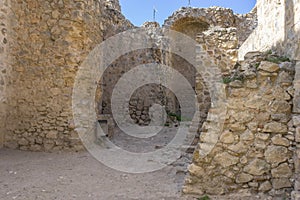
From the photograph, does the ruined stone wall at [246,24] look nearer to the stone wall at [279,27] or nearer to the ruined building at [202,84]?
the ruined building at [202,84]

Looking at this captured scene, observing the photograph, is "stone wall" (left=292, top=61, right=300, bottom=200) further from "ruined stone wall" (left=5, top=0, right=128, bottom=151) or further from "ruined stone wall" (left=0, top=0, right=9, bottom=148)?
"ruined stone wall" (left=0, top=0, right=9, bottom=148)

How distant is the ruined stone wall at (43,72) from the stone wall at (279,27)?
11.7 feet

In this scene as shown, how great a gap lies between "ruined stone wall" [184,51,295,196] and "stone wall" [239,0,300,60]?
317 millimetres

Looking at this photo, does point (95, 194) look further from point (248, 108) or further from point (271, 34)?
point (271, 34)

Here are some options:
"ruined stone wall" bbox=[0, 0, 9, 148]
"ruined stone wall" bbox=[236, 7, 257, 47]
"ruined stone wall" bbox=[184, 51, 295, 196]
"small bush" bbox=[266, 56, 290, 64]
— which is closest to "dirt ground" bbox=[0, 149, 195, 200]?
"ruined stone wall" bbox=[184, 51, 295, 196]

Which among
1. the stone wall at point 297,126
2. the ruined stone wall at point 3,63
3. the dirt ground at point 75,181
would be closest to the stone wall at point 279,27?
the stone wall at point 297,126

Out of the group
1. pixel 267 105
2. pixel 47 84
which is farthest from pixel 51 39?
pixel 267 105

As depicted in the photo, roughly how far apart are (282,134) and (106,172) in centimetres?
250

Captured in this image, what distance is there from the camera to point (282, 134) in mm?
2621

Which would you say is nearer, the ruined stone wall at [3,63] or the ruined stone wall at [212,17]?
the ruined stone wall at [3,63]

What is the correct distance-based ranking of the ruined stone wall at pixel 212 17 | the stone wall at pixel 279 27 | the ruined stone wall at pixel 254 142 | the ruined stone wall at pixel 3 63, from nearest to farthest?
the ruined stone wall at pixel 254 142, the stone wall at pixel 279 27, the ruined stone wall at pixel 3 63, the ruined stone wall at pixel 212 17

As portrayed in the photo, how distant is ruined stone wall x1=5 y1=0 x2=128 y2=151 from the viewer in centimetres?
516

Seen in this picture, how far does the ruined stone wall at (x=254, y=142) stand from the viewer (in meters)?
2.60

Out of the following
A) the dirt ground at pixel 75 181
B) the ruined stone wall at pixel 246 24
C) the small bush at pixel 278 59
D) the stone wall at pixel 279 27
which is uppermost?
the ruined stone wall at pixel 246 24
